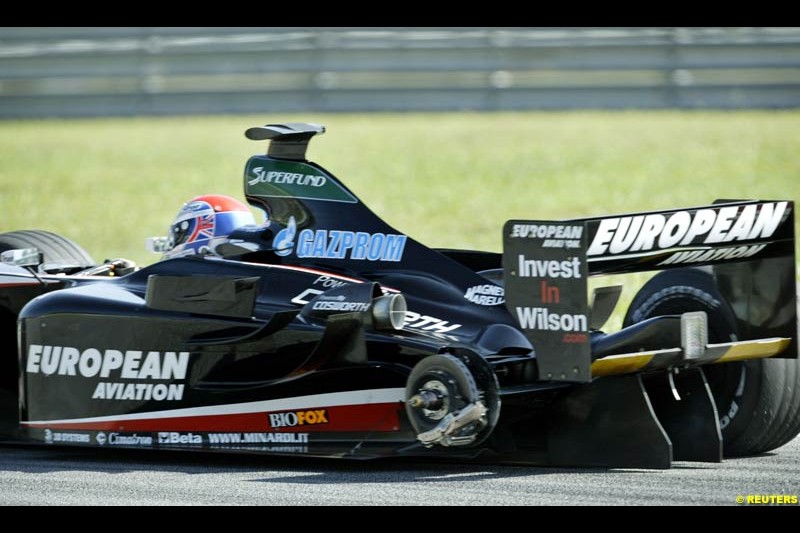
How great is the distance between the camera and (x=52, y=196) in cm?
2031

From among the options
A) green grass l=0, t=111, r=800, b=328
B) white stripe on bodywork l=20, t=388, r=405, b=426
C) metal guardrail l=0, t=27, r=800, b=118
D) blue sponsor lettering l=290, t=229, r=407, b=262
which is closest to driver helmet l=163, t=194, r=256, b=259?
blue sponsor lettering l=290, t=229, r=407, b=262

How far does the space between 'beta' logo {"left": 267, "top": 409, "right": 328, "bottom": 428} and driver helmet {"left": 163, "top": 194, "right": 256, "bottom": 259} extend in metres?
1.67

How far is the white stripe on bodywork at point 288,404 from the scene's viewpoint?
259 inches

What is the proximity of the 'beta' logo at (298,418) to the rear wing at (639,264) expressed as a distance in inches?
45.7

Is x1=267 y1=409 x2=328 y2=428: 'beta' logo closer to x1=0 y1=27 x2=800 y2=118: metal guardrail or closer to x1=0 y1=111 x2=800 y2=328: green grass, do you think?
x1=0 y1=111 x2=800 y2=328: green grass

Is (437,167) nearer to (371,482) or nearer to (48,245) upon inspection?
(48,245)

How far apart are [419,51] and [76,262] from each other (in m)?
16.4

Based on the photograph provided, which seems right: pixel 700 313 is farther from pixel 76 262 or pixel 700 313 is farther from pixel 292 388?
pixel 76 262

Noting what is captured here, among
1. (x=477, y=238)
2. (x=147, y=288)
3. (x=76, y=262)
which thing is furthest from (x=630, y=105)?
(x=147, y=288)

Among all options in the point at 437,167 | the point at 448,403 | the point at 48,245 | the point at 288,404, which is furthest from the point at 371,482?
the point at 437,167

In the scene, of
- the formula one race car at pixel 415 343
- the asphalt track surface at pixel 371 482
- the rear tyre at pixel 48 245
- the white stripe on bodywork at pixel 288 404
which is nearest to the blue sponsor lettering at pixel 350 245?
the formula one race car at pixel 415 343

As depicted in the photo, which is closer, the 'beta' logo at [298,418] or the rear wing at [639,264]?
the rear wing at [639,264]

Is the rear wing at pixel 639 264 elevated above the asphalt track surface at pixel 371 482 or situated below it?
above

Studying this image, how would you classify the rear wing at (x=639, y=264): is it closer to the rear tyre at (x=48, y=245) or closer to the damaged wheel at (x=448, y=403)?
the damaged wheel at (x=448, y=403)
